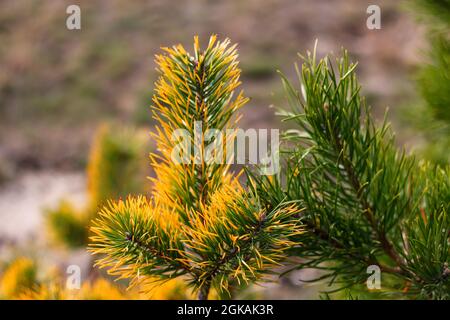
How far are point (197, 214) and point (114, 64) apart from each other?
6579 millimetres

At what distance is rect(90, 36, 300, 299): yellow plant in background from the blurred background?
409cm

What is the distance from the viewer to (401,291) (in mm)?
688

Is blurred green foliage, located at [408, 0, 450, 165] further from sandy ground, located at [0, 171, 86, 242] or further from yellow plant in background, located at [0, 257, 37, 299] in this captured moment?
sandy ground, located at [0, 171, 86, 242]

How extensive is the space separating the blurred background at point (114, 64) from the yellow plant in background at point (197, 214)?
13.4 feet

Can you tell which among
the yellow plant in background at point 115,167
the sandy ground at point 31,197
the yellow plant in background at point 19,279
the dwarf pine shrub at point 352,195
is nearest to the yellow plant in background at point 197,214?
the dwarf pine shrub at point 352,195

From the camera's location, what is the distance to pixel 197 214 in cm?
57

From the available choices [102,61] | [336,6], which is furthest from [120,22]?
[336,6]

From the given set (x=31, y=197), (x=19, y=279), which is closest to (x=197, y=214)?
(x=19, y=279)

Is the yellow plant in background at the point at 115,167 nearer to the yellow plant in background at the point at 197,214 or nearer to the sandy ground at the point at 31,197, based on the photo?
the yellow plant in background at the point at 197,214

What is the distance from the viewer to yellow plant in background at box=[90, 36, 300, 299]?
54 centimetres

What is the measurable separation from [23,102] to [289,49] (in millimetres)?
3109

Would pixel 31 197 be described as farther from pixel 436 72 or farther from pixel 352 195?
pixel 352 195
